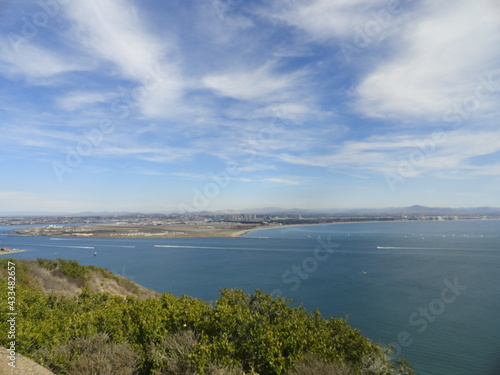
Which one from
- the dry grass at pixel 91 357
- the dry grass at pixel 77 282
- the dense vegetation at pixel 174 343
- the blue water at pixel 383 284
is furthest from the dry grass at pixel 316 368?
the blue water at pixel 383 284

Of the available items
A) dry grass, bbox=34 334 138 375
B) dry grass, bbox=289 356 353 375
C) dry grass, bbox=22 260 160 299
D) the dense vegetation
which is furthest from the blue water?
dry grass, bbox=34 334 138 375

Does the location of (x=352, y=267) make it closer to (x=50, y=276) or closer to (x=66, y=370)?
(x=50, y=276)

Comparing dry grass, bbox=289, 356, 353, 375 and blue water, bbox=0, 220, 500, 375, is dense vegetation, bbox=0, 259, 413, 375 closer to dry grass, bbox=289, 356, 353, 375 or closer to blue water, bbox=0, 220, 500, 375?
dry grass, bbox=289, 356, 353, 375

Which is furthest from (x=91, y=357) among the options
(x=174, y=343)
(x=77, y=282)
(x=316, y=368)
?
(x=77, y=282)

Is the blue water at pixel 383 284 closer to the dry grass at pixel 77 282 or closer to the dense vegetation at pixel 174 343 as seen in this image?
the dry grass at pixel 77 282

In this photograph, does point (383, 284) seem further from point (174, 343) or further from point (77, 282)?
point (174, 343)

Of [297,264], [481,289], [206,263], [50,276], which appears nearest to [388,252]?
[297,264]

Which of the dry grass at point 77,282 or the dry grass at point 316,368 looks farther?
the dry grass at point 77,282
